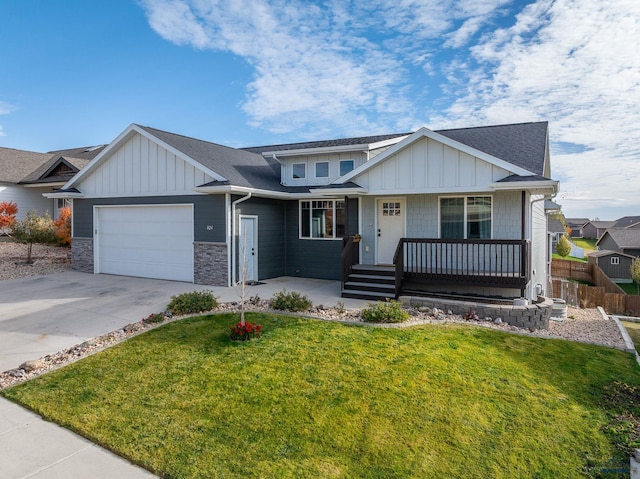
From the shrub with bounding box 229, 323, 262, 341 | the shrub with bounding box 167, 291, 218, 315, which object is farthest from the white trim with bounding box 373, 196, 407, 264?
the shrub with bounding box 229, 323, 262, 341

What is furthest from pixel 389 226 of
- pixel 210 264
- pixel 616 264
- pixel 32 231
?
pixel 616 264

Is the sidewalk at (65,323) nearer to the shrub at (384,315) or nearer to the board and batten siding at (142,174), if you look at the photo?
the shrub at (384,315)

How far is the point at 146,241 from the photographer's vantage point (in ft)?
45.2

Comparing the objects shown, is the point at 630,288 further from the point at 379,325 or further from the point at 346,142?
the point at 379,325

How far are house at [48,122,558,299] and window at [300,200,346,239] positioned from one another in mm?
39

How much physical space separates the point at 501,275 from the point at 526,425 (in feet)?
18.7

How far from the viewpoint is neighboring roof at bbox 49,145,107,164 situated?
959 inches

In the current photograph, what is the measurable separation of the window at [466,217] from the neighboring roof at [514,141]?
1.43 meters

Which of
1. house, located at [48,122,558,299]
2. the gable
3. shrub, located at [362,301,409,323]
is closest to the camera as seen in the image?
shrub, located at [362,301,409,323]

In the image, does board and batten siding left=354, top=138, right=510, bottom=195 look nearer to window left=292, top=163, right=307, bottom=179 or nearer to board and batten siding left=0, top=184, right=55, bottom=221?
window left=292, top=163, right=307, bottom=179

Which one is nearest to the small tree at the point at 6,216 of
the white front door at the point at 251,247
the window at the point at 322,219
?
the white front door at the point at 251,247

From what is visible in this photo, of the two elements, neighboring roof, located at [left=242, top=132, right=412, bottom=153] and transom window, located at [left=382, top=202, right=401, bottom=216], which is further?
neighboring roof, located at [left=242, top=132, right=412, bottom=153]

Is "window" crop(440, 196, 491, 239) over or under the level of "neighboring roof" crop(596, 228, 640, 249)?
over

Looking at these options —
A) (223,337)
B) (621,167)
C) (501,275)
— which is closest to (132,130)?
(223,337)
